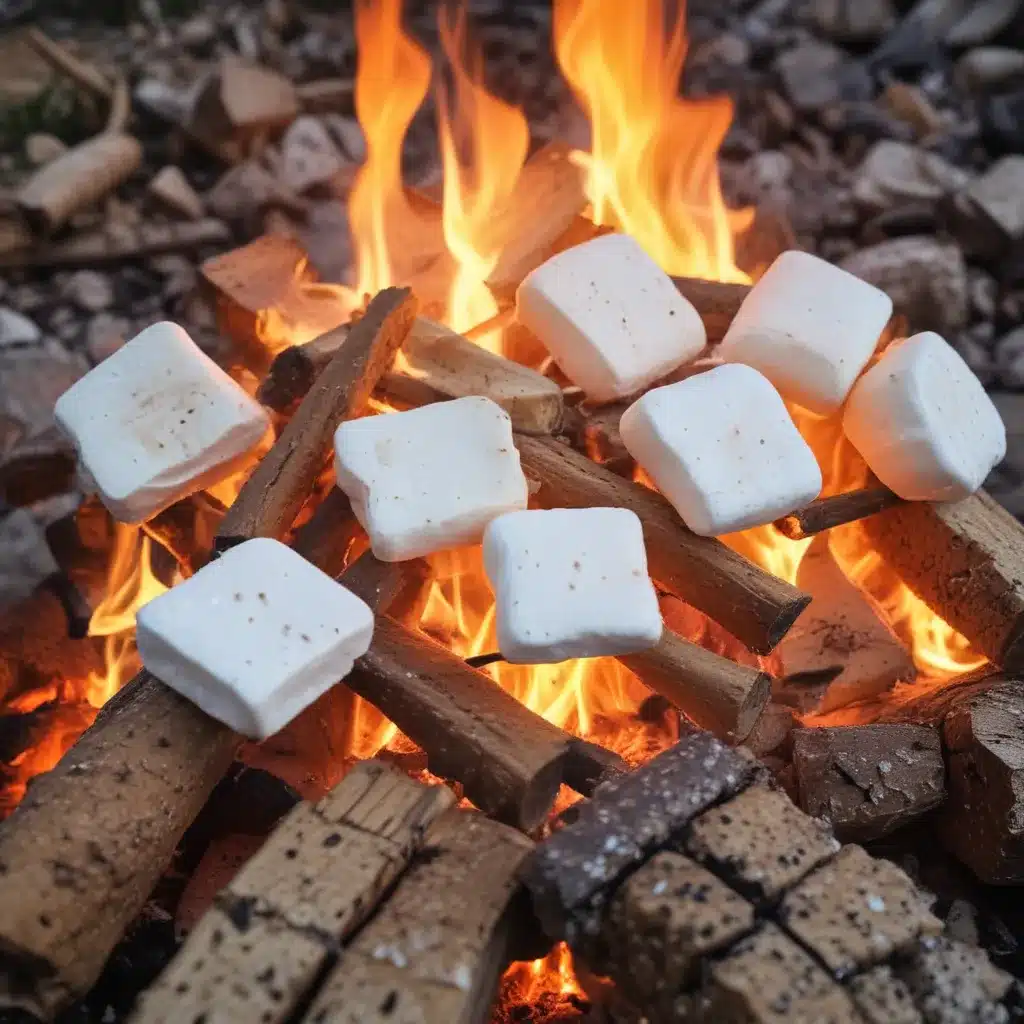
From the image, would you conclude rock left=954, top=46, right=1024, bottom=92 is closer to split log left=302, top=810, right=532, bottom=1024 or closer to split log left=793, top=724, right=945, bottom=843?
split log left=793, top=724, right=945, bottom=843

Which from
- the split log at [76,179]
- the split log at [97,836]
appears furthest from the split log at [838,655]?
the split log at [76,179]

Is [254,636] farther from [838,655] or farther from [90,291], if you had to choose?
[90,291]

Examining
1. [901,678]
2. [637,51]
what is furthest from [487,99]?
[901,678]

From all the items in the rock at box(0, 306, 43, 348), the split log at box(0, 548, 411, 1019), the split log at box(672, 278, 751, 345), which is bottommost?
the rock at box(0, 306, 43, 348)

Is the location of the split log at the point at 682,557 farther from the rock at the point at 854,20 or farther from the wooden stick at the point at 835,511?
the rock at the point at 854,20

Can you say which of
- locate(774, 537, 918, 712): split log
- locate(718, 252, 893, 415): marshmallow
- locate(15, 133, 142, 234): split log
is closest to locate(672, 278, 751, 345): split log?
locate(718, 252, 893, 415): marshmallow

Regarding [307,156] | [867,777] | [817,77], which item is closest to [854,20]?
[817,77]

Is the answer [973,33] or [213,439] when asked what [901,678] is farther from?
[973,33]
